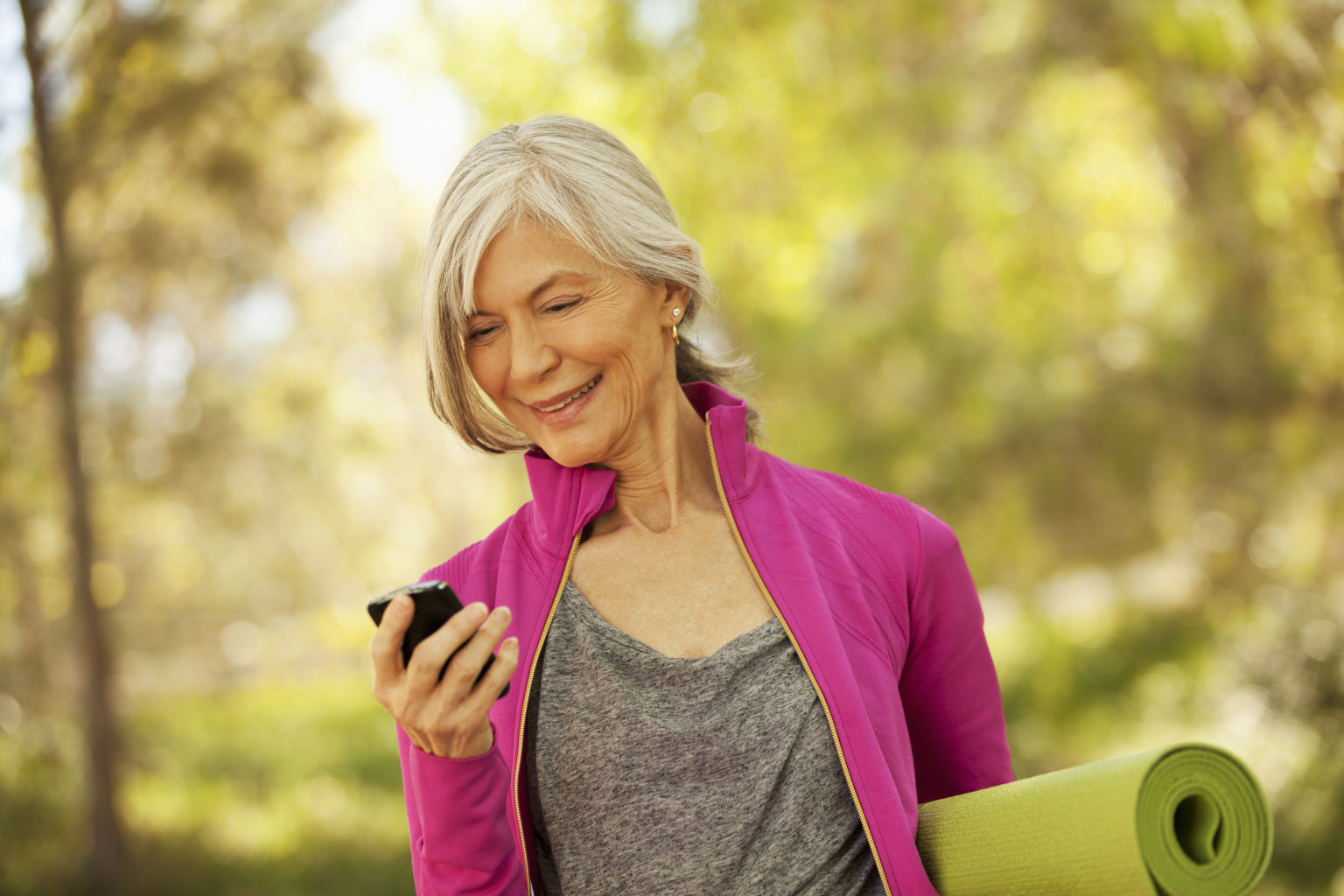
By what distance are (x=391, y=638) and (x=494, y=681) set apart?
13 centimetres

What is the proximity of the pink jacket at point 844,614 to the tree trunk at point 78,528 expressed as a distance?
214 inches

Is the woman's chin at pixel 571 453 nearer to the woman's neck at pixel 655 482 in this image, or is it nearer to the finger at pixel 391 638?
the woman's neck at pixel 655 482

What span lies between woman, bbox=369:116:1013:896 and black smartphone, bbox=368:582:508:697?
0.08 metres

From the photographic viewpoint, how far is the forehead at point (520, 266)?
1.49 m

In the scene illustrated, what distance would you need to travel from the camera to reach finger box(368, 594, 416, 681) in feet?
3.81

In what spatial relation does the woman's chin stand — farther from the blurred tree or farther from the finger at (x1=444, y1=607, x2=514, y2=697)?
the blurred tree

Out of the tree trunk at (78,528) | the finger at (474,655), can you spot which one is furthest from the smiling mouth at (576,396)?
the tree trunk at (78,528)

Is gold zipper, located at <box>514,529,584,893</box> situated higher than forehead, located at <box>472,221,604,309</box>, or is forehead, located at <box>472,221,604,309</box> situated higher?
forehead, located at <box>472,221,604,309</box>

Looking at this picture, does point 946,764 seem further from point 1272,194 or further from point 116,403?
point 116,403

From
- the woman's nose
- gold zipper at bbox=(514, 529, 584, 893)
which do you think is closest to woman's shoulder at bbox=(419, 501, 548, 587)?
gold zipper at bbox=(514, 529, 584, 893)

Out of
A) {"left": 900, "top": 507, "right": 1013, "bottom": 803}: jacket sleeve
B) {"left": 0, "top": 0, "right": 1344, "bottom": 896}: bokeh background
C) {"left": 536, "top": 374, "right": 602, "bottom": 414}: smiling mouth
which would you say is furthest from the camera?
{"left": 0, "top": 0, "right": 1344, "bottom": 896}: bokeh background

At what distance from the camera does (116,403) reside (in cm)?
730

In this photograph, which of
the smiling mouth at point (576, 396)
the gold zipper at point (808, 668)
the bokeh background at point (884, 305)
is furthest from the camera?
the bokeh background at point (884, 305)

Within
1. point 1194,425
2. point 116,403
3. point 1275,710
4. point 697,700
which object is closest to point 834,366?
point 1194,425
